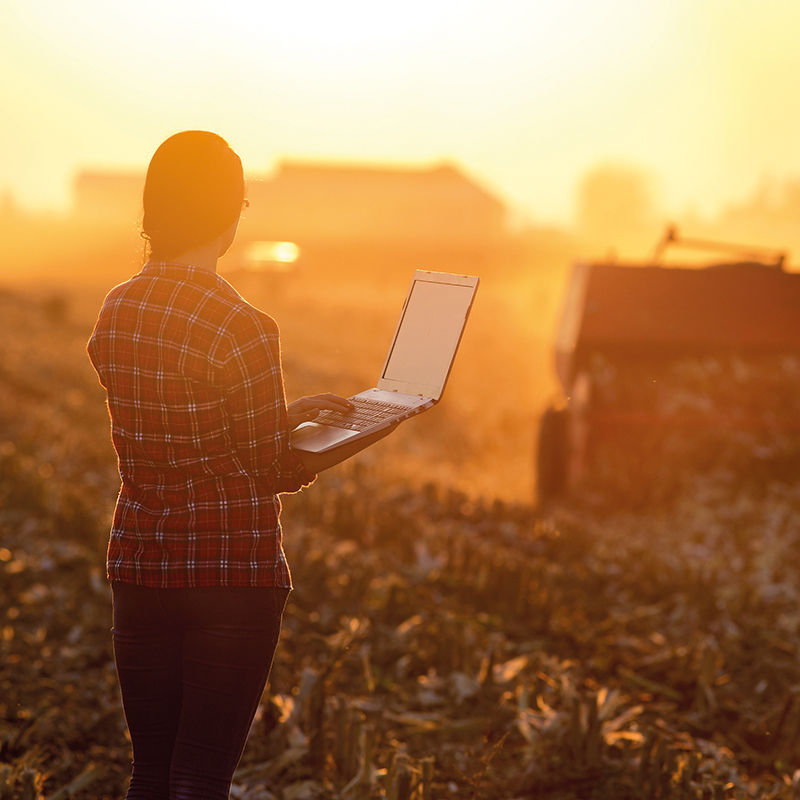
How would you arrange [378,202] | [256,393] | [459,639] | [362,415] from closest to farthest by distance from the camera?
1. [256,393]
2. [362,415]
3. [459,639]
4. [378,202]

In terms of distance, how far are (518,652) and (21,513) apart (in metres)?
3.60

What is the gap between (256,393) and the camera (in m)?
2.05

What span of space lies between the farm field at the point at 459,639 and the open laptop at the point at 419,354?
1.32m

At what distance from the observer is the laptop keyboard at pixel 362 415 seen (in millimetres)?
2217

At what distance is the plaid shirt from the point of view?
205 centimetres


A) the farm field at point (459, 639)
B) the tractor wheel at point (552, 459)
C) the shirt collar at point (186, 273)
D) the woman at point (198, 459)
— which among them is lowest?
the farm field at point (459, 639)

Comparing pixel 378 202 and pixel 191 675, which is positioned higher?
pixel 378 202

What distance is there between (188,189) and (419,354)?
2.42 feet

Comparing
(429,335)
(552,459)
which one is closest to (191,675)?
(429,335)

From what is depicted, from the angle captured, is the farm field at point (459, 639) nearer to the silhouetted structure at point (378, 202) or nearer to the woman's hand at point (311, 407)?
the woman's hand at point (311, 407)

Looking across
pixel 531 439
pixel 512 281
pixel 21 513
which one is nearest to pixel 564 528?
pixel 21 513

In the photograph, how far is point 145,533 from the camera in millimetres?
2139

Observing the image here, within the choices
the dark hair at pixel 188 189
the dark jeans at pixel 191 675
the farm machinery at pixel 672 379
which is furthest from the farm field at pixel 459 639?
the dark hair at pixel 188 189

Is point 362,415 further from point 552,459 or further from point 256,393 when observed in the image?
point 552,459
